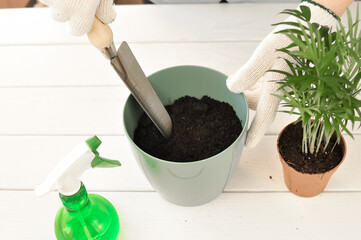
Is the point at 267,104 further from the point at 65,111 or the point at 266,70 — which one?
the point at 65,111

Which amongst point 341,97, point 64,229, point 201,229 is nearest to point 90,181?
point 64,229

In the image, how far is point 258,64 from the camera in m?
0.64

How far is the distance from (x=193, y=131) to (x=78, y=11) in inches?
10.6

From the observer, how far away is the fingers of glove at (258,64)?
0.62 metres

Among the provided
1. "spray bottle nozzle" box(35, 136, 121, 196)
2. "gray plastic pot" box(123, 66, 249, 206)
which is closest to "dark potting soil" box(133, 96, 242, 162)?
"gray plastic pot" box(123, 66, 249, 206)

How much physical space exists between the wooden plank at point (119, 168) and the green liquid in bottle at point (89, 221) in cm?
6

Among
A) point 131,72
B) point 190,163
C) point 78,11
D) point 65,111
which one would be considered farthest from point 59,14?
point 65,111

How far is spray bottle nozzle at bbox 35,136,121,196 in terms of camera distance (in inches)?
20.8

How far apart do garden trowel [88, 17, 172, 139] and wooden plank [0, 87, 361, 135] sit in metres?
0.16

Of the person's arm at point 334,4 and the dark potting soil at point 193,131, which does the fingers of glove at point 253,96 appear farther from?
the person's arm at point 334,4

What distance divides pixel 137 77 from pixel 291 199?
32 centimetres

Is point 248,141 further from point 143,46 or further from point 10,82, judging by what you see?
point 10,82

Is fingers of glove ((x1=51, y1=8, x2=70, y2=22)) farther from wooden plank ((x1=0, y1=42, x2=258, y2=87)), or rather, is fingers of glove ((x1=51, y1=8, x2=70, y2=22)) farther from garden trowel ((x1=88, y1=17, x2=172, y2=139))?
wooden plank ((x1=0, y1=42, x2=258, y2=87))

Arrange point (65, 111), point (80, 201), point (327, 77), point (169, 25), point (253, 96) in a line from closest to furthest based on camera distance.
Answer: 1. point (327, 77)
2. point (80, 201)
3. point (253, 96)
4. point (65, 111)
5. point (169, 25)
